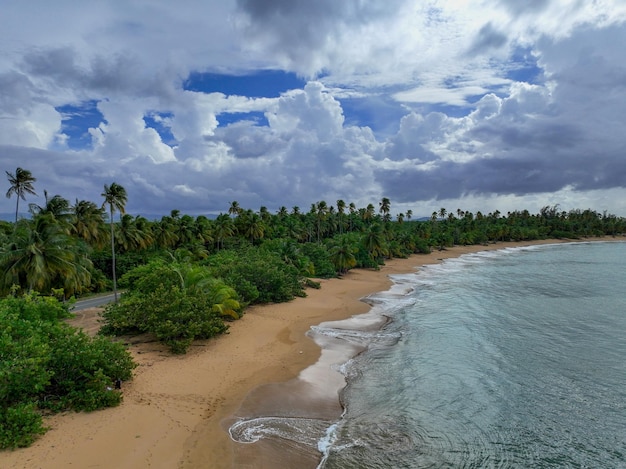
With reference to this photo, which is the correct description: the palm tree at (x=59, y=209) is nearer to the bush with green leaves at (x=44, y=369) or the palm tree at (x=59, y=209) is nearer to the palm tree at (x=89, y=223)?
the palm tree at (x=89, y=223)

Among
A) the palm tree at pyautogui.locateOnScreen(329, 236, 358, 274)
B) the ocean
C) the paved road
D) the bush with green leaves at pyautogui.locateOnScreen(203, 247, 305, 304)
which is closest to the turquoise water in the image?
the ocean

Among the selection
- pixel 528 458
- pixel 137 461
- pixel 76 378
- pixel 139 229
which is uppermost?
pixel 139 229

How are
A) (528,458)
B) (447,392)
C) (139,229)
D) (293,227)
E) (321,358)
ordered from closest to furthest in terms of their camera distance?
(528,458), (447,392), (321,358), (139,229), (293,227)

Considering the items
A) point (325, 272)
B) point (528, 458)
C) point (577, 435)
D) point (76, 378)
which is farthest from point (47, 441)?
point (325, 272)

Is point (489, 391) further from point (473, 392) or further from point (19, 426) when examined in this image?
point (19, 426)

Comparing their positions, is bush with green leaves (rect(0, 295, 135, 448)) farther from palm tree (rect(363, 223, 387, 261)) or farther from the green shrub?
palm tree (rect(363, 223, 387, 261))

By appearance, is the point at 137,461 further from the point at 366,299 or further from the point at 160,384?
the point at 366,299

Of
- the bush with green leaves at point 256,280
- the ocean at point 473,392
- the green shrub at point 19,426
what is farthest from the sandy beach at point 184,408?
the bush with green leaves at point 256,280
